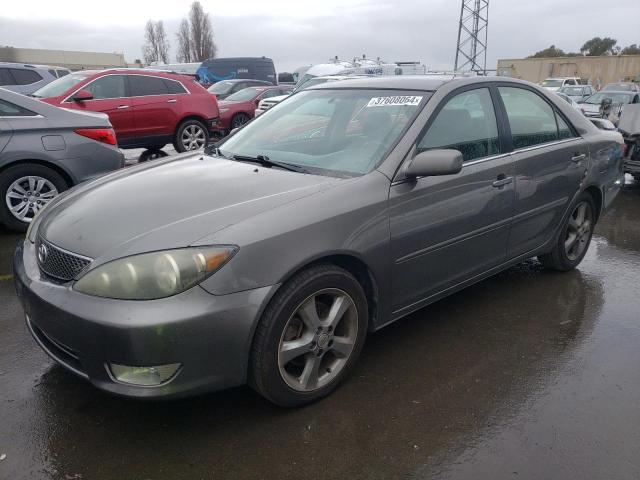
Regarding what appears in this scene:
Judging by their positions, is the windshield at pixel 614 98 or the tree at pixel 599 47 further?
the tree at pixel 599 47

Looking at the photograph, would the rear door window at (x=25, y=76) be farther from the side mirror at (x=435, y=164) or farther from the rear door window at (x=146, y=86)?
the side mirror at (x=435, y=164)

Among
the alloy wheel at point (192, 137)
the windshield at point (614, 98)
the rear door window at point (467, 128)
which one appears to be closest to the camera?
the rear door window at point (467, 128)

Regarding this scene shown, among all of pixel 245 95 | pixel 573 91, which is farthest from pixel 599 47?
pixel 245 95

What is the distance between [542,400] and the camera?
9.24 feet

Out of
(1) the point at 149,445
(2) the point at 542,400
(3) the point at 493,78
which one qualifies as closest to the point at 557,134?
(3) the point at 493,78

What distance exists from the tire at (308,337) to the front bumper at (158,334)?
9cm

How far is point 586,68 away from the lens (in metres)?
39.0

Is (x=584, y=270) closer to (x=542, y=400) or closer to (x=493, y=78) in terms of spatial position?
(x=493, y=78)

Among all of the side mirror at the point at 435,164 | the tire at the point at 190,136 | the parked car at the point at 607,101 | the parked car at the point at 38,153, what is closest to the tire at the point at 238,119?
the tire at the point at 190,136

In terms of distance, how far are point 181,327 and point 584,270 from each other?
386cm

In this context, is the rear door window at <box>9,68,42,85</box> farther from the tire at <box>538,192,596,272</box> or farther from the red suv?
the tire at <box>538,192,596,272</box>

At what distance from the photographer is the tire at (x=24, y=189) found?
17.6 ft

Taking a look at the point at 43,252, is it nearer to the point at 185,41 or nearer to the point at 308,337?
the point at 308,337

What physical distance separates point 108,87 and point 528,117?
7714mm
